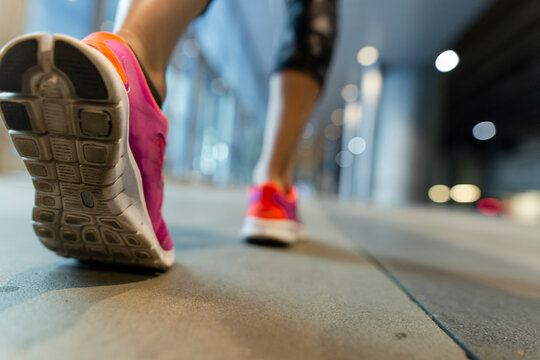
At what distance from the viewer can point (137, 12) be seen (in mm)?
449

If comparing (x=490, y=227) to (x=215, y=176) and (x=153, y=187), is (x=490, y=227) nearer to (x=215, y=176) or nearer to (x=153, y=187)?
(x=153, y=187)

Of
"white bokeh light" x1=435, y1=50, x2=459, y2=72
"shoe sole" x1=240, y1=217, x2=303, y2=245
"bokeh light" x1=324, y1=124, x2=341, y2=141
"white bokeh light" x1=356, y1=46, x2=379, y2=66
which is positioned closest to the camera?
"shoe sole" x1=240, y1=217, x2=303, y2=245

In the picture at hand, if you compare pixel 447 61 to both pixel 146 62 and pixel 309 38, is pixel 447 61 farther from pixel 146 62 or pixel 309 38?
pixel 146 62

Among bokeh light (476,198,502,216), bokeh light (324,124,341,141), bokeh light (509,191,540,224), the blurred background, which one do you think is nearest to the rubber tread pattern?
the blurred background

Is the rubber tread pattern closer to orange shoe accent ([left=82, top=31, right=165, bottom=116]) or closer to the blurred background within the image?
orange shoe accent ([left=82, top=31, right=165, bottom=116])

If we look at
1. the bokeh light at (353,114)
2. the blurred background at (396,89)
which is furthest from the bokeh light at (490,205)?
the bokeh light at (353,114)

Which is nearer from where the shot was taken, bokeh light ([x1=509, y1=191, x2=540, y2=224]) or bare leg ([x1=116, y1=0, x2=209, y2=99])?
bare leg ([x1=116, y1=0, x2=209, y2=99])

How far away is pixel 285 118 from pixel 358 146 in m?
7.28

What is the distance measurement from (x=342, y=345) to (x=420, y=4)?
6.15 m

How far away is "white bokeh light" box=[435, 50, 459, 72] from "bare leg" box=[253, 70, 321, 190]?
17.2 feet

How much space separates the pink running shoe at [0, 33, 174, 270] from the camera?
0.32 metres

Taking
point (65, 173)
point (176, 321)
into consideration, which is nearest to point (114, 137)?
point (65, 173)

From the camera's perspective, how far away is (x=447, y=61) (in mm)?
5641

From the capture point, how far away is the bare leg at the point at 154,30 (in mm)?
437
